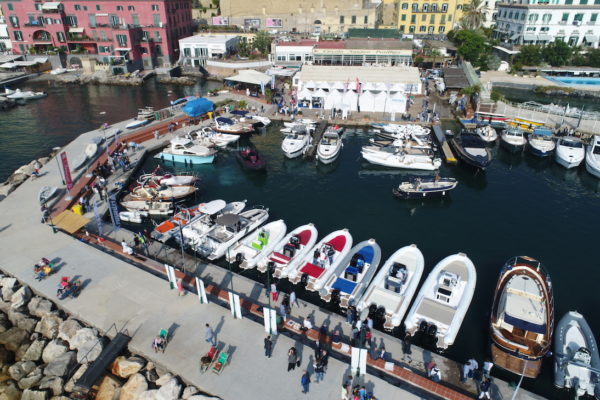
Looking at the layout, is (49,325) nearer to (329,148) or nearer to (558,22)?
(329,148)

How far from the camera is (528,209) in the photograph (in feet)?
119

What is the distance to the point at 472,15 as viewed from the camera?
4033 inches

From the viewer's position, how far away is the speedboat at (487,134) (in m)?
48.6

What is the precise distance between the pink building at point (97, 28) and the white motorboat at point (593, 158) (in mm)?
82293

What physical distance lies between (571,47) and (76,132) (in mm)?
93294

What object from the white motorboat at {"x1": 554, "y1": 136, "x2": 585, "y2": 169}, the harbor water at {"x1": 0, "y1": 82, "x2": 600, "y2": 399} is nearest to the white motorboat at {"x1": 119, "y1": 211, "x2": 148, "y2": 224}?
the harbor water at {"x1": 0, "y1": 82, "x2": 600, "y2": 399}

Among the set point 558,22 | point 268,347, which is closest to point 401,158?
point 268,347

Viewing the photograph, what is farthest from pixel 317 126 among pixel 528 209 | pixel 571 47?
pixel 571 47

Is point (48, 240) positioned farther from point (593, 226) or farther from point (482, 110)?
point (482, 110)

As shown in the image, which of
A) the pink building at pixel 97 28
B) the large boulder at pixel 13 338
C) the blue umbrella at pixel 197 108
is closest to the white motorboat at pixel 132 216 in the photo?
the large boulder at pixel 13 338

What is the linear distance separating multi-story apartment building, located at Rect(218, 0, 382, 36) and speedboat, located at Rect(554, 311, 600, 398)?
319 ft

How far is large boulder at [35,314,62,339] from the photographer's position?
71.5ft

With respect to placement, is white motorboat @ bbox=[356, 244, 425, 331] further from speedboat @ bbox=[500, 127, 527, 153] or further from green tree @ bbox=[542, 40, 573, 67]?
green tree @ bbox=[542, 40, 573, 67]

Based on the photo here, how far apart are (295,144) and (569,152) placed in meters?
29.7
